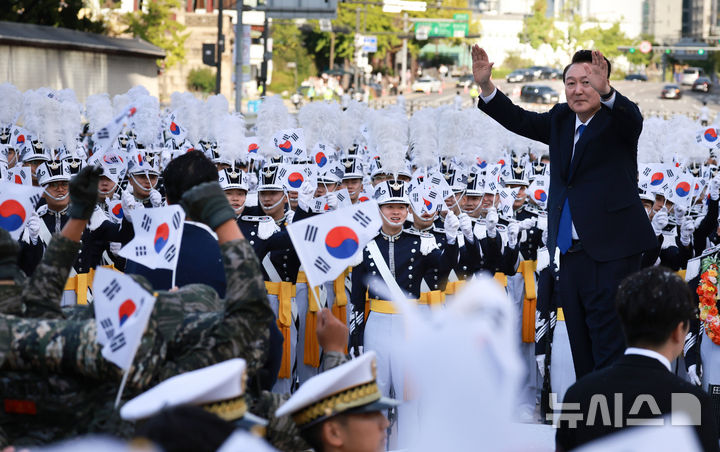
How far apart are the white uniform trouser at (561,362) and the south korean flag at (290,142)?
4.41 m

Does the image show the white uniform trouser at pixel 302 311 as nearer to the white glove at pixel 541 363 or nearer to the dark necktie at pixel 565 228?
the white glove at pixel 541 363

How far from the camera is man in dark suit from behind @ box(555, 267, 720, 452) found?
3.36 m

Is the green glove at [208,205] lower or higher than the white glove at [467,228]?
higher

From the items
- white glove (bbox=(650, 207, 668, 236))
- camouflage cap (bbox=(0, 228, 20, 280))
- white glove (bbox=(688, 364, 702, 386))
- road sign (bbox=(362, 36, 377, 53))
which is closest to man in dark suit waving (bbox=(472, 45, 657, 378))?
camouflage cap (bbox=(0, 228, 20, 280))

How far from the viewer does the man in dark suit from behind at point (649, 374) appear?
3.36 metres

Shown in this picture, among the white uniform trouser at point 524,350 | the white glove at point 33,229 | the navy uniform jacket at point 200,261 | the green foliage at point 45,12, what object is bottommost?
the white uniform trouser at point 524,350

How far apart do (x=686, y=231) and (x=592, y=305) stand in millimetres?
4357

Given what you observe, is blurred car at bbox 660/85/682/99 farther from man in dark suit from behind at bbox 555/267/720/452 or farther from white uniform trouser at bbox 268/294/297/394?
man in dark suit from behind at bbox 555/267/720/452

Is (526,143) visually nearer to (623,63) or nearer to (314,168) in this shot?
(314,168)

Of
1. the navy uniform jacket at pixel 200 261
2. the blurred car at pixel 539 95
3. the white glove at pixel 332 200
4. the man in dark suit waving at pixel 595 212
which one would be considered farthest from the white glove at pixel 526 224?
the blurred car at pixel 539 95

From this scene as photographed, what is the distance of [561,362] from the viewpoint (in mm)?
8492

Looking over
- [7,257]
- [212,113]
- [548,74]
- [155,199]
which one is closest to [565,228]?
[7,257]

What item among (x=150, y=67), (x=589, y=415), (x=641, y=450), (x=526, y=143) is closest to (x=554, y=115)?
(x=589, y=415)

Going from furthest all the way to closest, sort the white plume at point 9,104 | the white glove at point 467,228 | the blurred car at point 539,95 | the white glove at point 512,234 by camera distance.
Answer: the blurred car at point 539,95 < the white plume at point 9,104 < the white glove at point 512,234 < the white glove at point 467,228
